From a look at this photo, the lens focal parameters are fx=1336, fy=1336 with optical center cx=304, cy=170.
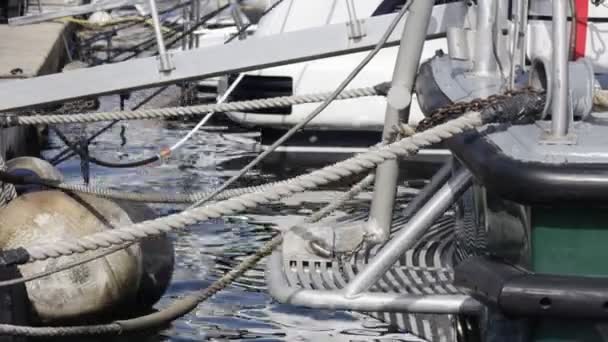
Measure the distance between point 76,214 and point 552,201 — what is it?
341cm

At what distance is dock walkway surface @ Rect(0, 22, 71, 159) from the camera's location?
1080 cm

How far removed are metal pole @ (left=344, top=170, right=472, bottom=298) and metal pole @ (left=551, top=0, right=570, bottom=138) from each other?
570 millimetres

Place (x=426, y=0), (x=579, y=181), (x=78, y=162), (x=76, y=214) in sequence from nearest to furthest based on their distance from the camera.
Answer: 1. (x=579, y=181)
2. (x=426, y=0)
3. (x=76, y=214)
4. (x=78, y=162)

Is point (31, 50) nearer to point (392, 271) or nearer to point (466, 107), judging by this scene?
point (392, 271)

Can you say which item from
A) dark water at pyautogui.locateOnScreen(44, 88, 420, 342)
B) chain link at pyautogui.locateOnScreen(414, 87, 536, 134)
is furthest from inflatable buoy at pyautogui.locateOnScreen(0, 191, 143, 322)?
Result: chain link at pyautogui.locateOnScreen(414, 87, 536, 134)

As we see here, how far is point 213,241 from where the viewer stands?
9.34m

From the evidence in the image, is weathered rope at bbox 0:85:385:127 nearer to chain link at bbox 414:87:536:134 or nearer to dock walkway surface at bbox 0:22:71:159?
chain link at bbox 414:87:536:134

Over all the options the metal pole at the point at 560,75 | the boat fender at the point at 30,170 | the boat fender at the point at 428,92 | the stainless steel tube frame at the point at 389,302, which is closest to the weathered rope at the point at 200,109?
the boat fender at the point at 30,170

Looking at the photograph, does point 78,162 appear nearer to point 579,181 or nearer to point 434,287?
point 434,287

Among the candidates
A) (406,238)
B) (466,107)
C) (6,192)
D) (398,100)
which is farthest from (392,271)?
(6,192)

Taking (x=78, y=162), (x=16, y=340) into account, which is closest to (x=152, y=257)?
(x=16, y=340)

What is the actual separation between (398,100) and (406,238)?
91cm

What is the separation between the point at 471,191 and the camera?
4.70m

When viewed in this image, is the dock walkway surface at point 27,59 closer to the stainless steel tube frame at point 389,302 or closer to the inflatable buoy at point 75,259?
the inflatable buoy at point 75,259
